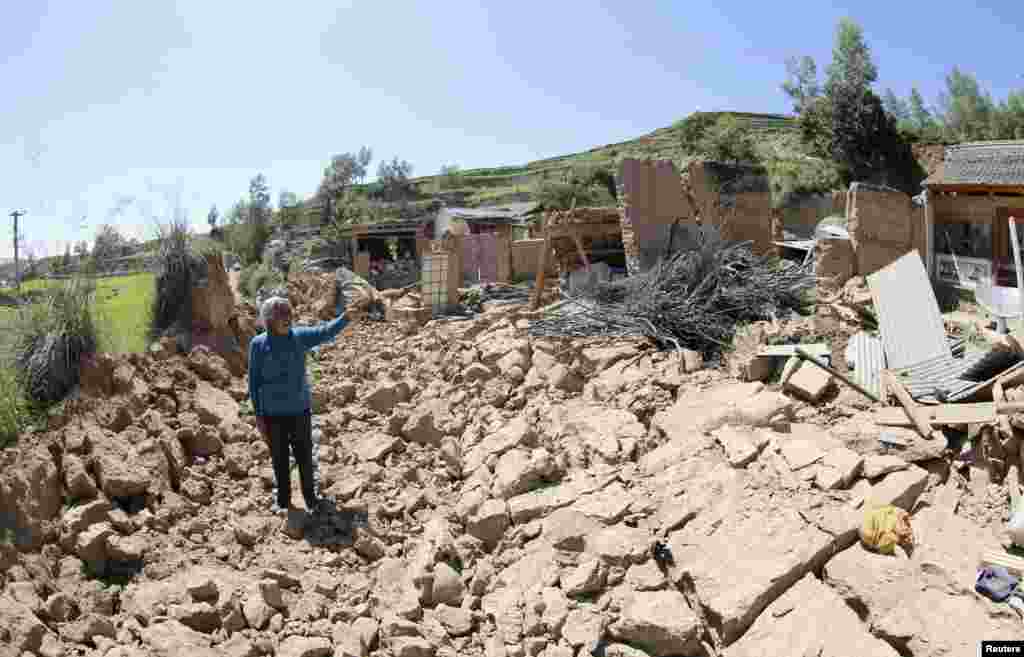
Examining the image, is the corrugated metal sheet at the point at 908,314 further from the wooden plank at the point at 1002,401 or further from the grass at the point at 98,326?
the grass at the point at 98,326

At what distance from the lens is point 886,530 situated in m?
3.21

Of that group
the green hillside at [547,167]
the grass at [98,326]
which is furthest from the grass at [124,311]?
the green hillside at [547,167]

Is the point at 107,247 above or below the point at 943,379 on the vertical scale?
above

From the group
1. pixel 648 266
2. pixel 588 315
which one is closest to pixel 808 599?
pixel 588 315

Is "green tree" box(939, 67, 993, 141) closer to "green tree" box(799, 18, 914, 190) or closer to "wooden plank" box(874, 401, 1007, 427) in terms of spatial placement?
"green tree" box(799, 18, 914, 190)

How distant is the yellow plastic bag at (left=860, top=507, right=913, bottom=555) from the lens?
317cm

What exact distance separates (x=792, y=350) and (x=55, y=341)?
5.36 m

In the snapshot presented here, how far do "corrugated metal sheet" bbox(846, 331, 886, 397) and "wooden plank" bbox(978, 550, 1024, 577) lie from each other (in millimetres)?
1831

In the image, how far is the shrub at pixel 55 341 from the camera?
4328 millimetres

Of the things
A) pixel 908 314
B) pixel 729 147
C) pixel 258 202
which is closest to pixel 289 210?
pixel 258 202

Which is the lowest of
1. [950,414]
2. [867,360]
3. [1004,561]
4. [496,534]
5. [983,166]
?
[496,534]

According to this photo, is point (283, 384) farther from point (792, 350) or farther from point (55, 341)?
point (792, 350)

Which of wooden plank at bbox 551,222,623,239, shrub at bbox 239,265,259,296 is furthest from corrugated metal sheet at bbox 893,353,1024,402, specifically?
shrub at bbox 239,265,259,296

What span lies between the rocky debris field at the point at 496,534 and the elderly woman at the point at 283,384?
36cm
